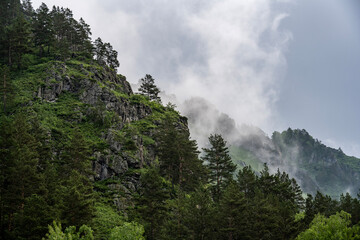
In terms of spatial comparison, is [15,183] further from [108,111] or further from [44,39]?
[44,39]

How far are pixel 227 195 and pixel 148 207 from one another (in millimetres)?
12224

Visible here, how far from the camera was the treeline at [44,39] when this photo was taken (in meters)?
68.6

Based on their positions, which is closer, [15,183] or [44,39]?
[15,183]

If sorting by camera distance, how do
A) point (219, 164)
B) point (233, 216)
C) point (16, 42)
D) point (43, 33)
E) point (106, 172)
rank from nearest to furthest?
point (233, 216) < point (106, 172) < point (219, 164) < point (16, 42) < point (43, 33)

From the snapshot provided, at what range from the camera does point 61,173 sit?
1414 inches

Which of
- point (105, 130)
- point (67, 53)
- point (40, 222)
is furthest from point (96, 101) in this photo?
point (40, 222)

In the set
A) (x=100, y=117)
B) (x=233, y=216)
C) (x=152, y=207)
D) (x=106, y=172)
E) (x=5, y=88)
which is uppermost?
(x=5, y=88)

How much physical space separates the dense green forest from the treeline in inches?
18.5

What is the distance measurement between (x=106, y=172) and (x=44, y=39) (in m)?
62.1

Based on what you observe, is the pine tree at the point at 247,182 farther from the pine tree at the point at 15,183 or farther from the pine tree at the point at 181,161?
the pine tree at the point at 15,183

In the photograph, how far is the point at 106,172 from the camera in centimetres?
4622

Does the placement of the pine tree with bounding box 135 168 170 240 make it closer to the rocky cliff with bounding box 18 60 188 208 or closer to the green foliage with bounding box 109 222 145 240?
the rocky cliff with bounding box 18 60 188 208

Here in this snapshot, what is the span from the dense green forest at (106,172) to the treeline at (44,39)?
470mm

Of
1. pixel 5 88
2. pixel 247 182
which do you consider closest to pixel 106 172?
pixel 247 182
